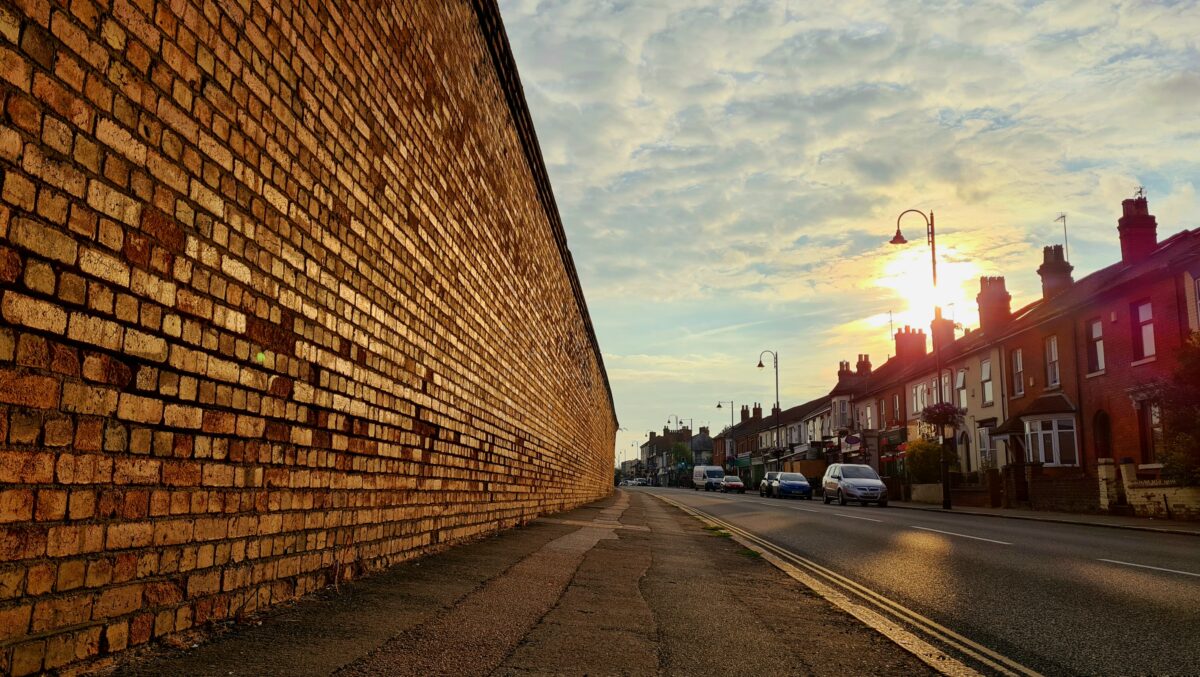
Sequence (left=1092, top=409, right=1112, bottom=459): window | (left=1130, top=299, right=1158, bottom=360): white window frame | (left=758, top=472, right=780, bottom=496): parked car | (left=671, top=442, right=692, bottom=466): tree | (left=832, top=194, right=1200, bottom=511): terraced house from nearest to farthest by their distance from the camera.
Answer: (left=832, top=194, right=1200, bottom=511): terraced house, (left=1130, top=299, right=1158, bottom=360): white window frame, (left=1092, top=409, right=1112, bottom=459): window, (left=758, top=472, right=780, bottom=496): parked car, (left=671, top=442, right=692, bottom=466): tree

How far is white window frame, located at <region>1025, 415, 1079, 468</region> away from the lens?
2761cm

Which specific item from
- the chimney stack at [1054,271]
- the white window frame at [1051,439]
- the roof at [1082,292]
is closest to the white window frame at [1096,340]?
the roof at [1082,292]

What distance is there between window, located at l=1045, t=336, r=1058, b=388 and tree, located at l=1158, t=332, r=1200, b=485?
10637 millimetres

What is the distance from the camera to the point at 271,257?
13.6ft

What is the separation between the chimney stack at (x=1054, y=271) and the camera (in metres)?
33.4

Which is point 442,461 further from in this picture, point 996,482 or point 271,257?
point 996,482

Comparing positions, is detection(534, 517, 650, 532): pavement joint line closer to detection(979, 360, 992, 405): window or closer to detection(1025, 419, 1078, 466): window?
detection(1025, 419, 1078, 466): window

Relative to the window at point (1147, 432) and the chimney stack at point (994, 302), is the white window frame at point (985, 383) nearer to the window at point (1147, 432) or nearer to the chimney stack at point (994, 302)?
the chimney stack at point (994, 302)

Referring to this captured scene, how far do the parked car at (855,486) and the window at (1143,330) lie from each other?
9142mm

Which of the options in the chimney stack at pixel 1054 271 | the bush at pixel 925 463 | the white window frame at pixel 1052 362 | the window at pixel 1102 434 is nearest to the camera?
the window at pixel 1102 434

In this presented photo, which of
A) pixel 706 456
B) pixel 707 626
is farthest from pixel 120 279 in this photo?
pixel 706 456

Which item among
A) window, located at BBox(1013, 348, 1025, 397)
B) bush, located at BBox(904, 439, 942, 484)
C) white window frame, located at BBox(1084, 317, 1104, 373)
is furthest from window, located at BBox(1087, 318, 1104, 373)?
bush, located at BBox(904, 439, 942, 484)

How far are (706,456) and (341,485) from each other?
132618mm

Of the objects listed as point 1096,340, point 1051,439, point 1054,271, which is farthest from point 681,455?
point 1096,340
